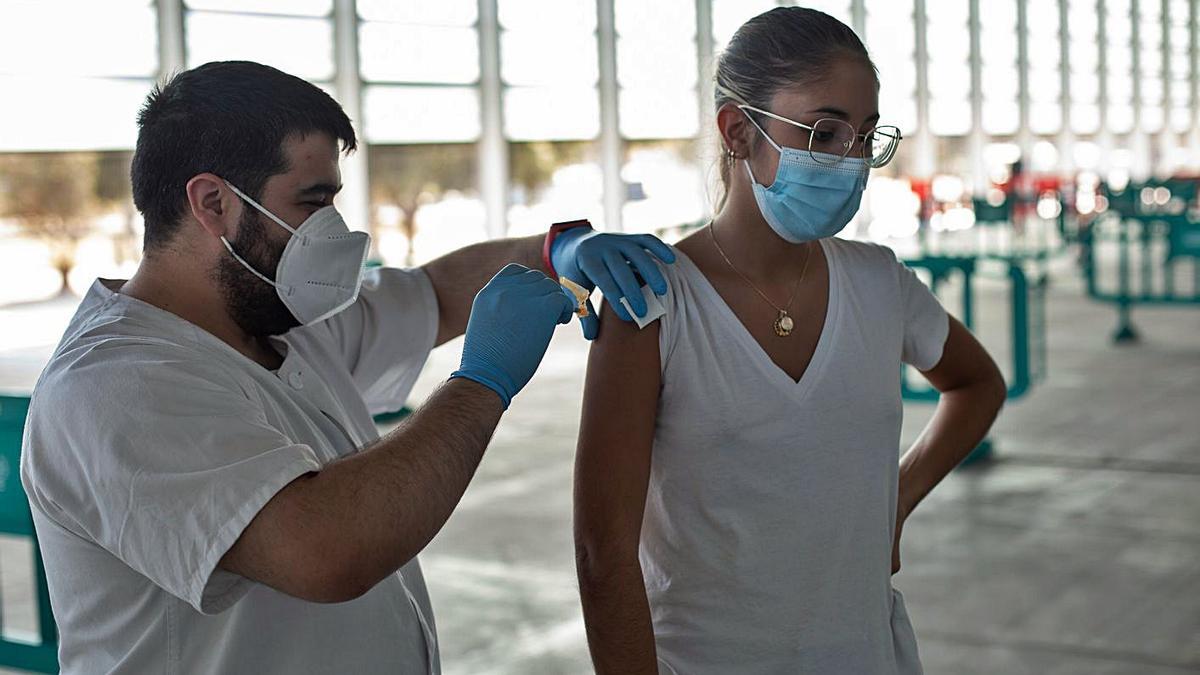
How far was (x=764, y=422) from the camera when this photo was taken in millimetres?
1862

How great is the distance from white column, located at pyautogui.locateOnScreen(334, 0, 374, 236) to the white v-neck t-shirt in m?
11.0

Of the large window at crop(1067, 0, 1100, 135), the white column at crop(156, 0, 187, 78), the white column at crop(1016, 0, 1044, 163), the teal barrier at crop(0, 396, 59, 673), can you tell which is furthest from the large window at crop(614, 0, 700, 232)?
the teal barrier at crop(0, 396, 59, 673)

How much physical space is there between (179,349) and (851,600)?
948 mm

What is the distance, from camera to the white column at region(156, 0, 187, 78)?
11016 mm

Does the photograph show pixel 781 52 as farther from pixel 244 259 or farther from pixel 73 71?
pixel 73 71

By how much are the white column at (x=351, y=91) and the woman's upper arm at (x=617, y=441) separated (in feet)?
36.3

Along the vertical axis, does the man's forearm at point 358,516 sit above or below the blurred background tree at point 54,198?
below

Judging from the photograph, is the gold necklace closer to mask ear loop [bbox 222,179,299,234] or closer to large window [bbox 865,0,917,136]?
mask ear loop [bbox 222,179,299,234]

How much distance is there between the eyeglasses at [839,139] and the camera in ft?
6.38

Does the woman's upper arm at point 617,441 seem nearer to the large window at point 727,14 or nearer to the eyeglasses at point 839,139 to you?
the eyeglasses at point 839,139

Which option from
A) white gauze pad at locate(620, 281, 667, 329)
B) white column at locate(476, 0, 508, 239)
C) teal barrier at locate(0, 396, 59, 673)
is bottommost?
teal barrier at locate(0, 396, 59, 673)

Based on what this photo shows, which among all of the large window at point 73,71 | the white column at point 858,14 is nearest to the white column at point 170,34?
the large window at point 73,71

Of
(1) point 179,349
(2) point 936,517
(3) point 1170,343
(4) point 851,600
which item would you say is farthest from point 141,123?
(3) point 1170,343

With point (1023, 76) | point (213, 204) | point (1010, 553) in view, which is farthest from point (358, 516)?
point (1023, 76)
